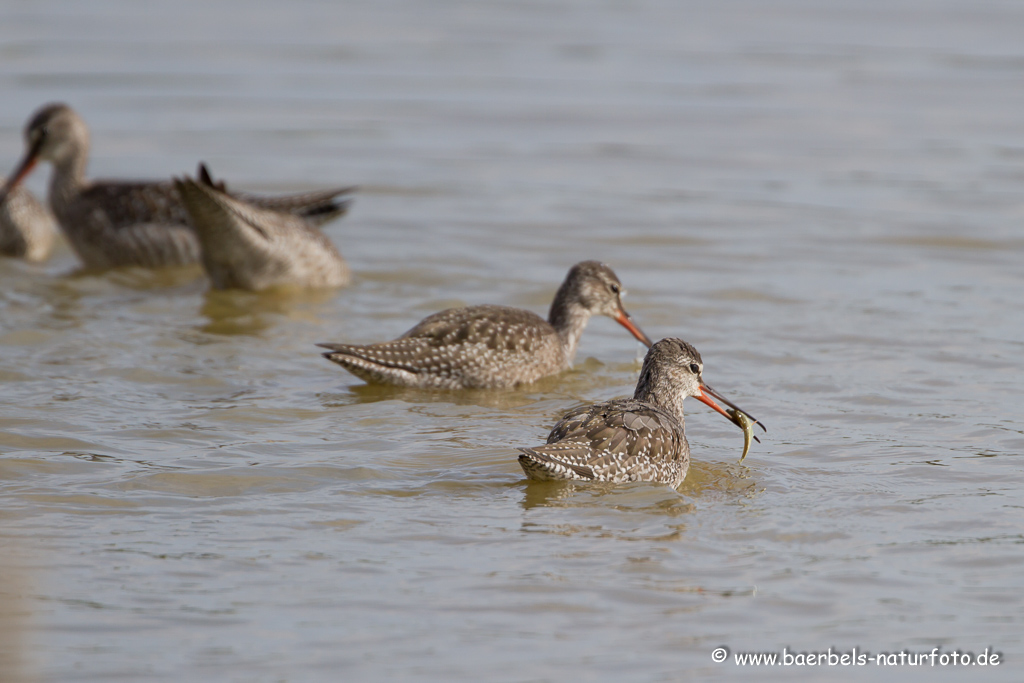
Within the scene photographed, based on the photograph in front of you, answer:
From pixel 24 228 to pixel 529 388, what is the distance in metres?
5.50

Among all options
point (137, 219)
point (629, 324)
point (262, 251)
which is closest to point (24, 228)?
point (137, 219)

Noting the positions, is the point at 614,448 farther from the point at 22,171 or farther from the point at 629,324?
the point at 22,171

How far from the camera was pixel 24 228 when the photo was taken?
1234 centimetres

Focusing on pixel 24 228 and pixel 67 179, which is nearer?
pixel 24 228

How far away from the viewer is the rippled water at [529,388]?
18.0 feet

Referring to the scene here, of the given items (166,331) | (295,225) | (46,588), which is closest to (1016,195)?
(295,225)

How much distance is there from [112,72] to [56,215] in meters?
7.23

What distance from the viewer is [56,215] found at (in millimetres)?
12594

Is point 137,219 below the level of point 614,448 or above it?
above

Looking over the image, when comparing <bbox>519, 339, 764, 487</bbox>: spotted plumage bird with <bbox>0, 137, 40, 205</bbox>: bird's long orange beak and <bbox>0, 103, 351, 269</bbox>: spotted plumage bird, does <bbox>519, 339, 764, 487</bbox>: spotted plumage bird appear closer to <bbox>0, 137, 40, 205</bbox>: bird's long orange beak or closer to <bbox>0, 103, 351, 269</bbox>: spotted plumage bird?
<bbox>0, 103, 351, 269</bbox>: spotted plumage bird

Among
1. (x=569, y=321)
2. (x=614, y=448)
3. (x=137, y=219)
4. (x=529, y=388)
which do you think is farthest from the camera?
(x=137, y=219)

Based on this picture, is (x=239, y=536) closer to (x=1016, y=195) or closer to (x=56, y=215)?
(x=56, y=215)

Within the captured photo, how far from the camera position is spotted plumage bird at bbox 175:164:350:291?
1102 centimetres

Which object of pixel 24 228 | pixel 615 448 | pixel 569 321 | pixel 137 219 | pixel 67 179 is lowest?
pixel 615 448
